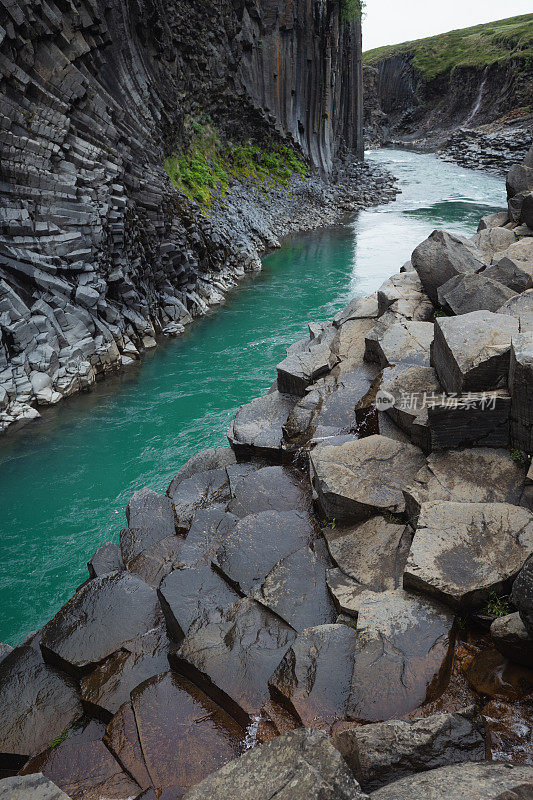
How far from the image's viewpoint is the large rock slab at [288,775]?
2.66 m

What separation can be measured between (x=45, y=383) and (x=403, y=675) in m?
11.0

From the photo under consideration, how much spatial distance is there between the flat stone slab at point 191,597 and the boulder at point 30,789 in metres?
1.75

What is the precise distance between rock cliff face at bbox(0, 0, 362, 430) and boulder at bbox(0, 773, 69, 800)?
9225 mm

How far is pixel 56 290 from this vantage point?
43.2 feet

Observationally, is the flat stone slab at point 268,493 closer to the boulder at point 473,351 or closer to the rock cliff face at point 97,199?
the boulder at point 473,351

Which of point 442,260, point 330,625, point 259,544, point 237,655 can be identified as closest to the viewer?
point 330,625

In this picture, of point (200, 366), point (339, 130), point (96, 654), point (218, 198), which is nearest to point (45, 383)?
point (200, 366)

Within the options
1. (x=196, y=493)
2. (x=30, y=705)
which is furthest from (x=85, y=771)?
(x=196, y=493)

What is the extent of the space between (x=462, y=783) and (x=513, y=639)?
1.31 meters

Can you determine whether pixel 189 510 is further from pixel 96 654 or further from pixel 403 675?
pixel 403 675

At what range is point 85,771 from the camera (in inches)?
158

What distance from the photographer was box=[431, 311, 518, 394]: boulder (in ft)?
17.9

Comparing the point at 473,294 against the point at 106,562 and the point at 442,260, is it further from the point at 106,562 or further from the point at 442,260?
the point at 106,562

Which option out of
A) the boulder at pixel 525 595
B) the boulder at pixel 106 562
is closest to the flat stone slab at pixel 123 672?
the boulder at pixel 106 562
